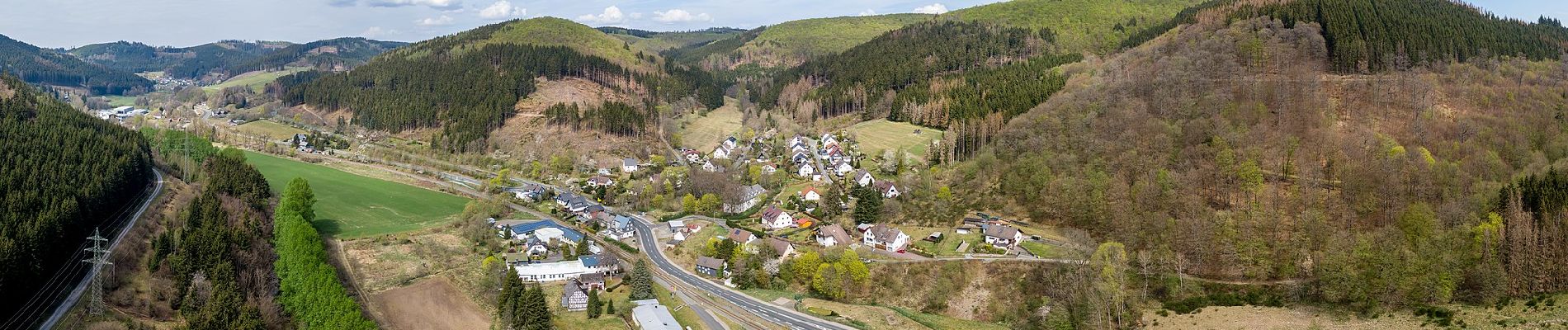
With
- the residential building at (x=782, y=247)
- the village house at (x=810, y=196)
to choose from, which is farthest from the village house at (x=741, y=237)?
the village house at (x=810, y=196)

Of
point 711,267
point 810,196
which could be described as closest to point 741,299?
point 711,267

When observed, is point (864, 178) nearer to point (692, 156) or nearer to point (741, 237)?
point (741, 237)

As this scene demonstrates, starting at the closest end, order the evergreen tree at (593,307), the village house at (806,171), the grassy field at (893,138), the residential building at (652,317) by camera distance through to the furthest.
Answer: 1. the residential building at (652,317)
2. the evergreen tree at (593,307)
3. the village house at (806,171)
4. the grassy field at (893,138)

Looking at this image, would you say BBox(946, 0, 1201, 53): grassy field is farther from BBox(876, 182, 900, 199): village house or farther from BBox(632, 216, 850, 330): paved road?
BBox(632, 216, 850, 330): paved road

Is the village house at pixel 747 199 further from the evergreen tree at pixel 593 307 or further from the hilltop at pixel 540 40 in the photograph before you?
the hilltop at pixel 540 40

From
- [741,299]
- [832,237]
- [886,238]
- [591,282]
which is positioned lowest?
[741,299]
